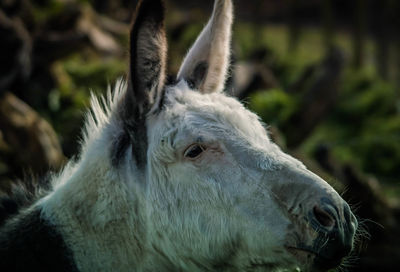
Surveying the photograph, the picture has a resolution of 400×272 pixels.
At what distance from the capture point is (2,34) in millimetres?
8281

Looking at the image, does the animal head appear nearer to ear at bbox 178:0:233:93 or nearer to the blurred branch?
ear at bbox 178:0:233:93

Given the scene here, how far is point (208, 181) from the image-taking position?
3.73 m

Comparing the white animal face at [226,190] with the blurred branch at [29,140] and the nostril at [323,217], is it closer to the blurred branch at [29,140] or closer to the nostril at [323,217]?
the nostril at [323,217]

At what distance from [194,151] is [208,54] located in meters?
0.98

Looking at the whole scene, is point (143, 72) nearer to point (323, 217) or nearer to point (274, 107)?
point (323, 217)

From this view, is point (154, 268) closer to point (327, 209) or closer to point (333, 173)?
point (327, 209)

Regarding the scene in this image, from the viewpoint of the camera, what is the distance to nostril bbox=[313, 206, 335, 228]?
10.8 feet

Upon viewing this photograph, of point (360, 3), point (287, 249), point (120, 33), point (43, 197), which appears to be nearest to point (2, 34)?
point (43, 197)

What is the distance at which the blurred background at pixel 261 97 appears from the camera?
809 cm

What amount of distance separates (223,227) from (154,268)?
58 cm

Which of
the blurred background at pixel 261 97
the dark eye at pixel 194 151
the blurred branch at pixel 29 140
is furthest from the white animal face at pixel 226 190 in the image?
the blurred branch at pixel 29 140

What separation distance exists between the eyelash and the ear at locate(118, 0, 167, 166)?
33 centimetres

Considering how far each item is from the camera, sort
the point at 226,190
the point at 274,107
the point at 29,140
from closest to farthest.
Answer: the point at 226,190 < the point at 29,140 < the point at 274,107

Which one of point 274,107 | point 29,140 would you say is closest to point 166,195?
point 29,140
